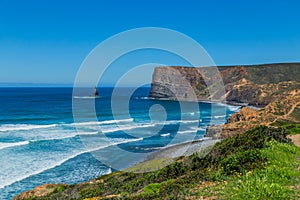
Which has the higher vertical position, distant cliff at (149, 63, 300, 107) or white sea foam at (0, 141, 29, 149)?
distant cliff at (149, 63, 300, 107)

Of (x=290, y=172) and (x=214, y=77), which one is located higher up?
(x=214, y=77)

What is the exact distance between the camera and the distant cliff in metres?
102

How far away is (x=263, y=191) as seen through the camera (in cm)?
564

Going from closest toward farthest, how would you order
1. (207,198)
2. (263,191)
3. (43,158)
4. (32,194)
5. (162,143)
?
(263,191) → (207,198) → (32,194) → (43,158) → (162,143)

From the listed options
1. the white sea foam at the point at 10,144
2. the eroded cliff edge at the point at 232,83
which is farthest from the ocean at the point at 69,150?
the eroded cliff edge at the point at 232,83

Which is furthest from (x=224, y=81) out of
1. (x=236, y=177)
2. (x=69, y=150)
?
(x=236, y=177)

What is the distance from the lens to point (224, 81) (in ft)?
382

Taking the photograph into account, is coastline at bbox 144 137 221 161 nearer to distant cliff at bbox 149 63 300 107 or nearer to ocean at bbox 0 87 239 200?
ocean at bbox 0 87 239 200

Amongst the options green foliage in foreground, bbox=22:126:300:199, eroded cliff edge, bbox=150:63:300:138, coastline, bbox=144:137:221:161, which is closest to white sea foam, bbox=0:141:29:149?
coastline, bbox=144:137:221:161

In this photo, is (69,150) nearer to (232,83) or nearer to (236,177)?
(236,177)

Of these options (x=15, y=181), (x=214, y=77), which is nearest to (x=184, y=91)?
(x=214, y=77)

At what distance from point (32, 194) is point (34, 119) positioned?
43.3 metres

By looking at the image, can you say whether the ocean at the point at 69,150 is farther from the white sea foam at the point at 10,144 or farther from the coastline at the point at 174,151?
the coastline at the point at 174,151

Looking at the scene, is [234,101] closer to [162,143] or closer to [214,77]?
[214,77]
